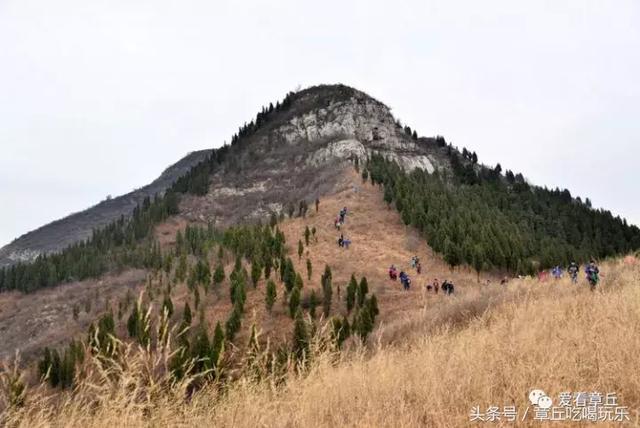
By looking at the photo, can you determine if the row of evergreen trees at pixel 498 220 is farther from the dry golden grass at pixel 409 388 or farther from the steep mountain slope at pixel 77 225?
the steep mountain slope at pixel 77 225

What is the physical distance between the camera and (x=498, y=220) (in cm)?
5416

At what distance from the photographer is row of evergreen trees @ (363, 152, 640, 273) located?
134 feet

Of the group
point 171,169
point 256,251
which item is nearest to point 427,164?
point 256,251

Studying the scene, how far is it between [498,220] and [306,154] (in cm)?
4623

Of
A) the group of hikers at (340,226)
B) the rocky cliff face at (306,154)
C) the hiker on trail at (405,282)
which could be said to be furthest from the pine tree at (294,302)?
the rocky cliff face at (306,154)

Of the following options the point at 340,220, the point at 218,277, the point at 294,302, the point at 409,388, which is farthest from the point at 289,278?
the point at 409,388

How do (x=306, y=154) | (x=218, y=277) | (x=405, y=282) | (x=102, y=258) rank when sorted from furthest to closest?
(x=306, y=154) < (x=102, y=258) < (x=218, y=277) < (x=405, y=282)

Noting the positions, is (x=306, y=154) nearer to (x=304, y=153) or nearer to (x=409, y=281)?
(x=304, y=153)

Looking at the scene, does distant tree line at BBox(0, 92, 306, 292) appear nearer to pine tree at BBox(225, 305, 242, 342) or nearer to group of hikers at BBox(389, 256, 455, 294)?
pine tree at BBox(225, 305, 242, 342)

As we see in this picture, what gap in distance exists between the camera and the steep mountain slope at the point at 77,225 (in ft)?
421

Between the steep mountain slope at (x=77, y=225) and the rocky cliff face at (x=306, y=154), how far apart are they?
1597 inches

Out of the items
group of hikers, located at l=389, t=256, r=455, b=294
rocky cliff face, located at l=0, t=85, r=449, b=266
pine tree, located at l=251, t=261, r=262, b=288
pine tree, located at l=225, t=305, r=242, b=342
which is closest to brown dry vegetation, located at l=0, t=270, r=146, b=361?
pine tree, located at l=251, t=261, r=262, b=288

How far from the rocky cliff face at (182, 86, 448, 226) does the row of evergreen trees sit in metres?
9.40

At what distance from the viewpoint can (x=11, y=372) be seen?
415 cm
